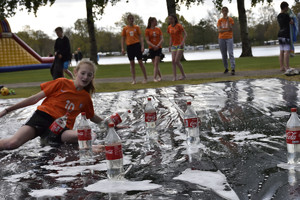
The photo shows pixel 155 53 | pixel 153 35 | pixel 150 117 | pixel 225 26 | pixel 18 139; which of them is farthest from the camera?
pixel 225 26

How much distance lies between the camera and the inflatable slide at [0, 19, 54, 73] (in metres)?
25.7

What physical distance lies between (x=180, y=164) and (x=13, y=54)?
2431cm

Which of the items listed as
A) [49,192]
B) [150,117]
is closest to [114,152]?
[49,192]

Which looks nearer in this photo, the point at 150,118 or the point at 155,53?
the point at 150,118

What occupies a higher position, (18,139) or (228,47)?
(228,47)

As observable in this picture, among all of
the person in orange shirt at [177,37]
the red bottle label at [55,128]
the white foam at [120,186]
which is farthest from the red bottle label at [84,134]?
the person in orange shirt at [177,37]

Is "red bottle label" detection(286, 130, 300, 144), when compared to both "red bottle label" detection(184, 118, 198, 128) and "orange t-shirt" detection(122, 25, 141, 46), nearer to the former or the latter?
"red bottle label" detection(184, 118, 198, 128)

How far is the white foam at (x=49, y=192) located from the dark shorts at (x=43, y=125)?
1.83m

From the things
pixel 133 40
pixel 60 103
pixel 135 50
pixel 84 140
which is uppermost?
pixel 133 40

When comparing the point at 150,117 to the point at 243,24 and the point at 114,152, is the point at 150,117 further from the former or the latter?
the point at 243,24

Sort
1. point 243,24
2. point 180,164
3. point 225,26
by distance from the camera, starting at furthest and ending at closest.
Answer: point 243,24 < point 225,26 < point 180,164

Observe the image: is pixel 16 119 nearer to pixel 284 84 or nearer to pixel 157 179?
pixel 157 179

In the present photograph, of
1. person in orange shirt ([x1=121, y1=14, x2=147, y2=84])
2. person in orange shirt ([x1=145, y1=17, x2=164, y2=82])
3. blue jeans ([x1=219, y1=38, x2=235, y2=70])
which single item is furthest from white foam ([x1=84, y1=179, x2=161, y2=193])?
blue jeans ([x1=219, y1=38, x2=235, y2=70])

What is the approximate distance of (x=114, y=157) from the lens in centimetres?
360
